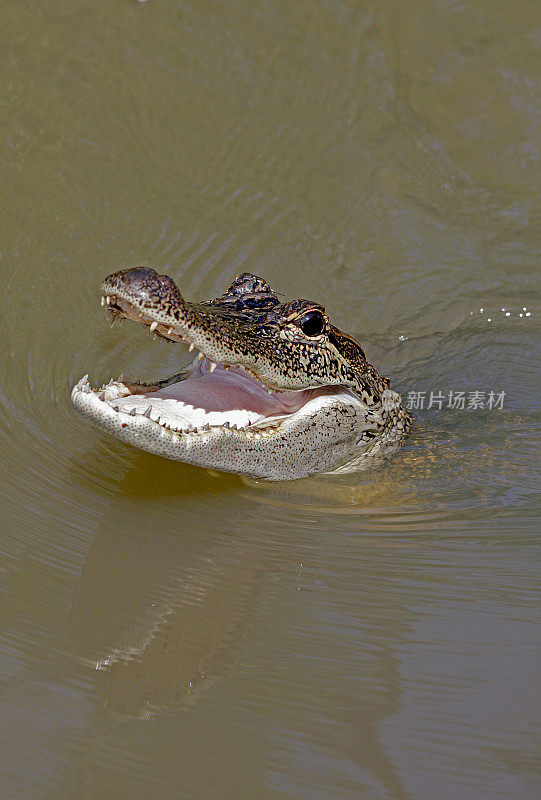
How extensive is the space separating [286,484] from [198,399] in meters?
0.75

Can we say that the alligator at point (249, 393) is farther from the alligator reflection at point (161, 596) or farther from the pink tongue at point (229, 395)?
the alligator reflection at point (161, 596)

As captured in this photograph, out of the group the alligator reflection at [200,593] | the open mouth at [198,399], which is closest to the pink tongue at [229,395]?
the open mouth at [198,399]

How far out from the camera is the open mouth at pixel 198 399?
14.3ft

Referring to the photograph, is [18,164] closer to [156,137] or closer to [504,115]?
[156,137]

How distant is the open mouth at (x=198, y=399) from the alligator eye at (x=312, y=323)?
41cm

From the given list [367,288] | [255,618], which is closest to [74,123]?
[367,288]

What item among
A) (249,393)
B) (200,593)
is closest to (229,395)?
(249,393)

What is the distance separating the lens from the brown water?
3070 millimetres

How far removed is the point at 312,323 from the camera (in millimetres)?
5191

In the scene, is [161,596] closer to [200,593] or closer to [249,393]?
[200,593]

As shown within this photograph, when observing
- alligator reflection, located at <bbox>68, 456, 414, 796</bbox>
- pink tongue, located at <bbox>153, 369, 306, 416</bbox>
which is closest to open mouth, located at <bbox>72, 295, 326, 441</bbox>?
pink tongue, located at <bbox>153, 369, 306, 416</bbox>

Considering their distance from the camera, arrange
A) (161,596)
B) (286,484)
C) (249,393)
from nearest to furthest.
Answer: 1. (161,596)
2. (286,484)
3. (249,393)

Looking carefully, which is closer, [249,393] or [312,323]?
[312,323]

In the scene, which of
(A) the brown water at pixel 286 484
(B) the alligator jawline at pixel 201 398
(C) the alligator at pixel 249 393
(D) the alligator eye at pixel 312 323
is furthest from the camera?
(D) the alligator eye at pixel 312 323
